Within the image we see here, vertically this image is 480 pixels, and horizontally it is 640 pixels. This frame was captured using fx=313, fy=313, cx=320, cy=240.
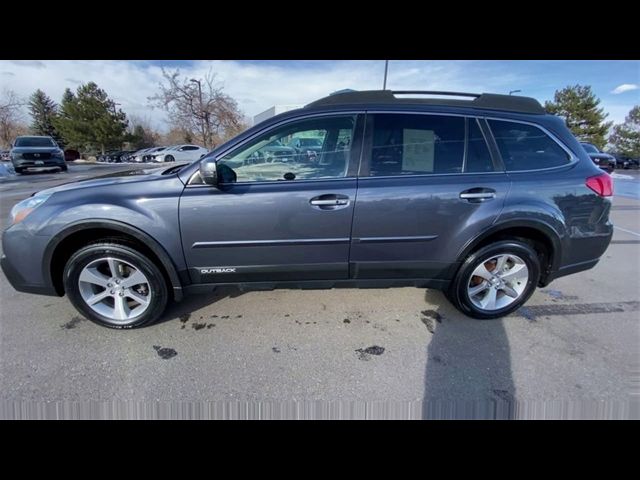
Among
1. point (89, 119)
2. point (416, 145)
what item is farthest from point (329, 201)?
point (89, 119)

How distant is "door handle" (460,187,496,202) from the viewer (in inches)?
101

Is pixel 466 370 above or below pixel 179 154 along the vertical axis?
below

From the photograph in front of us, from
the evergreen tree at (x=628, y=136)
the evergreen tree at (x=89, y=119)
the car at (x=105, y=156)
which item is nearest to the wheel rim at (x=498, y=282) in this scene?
the car at (x=105, y=156)

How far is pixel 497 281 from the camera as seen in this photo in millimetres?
2881

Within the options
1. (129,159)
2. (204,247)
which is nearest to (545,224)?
(204,247)

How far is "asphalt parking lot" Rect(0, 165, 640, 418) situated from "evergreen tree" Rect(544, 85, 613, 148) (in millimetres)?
38602

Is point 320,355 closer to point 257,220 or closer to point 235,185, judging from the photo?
point 257,220

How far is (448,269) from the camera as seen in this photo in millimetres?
2764

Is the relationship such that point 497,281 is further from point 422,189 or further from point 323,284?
point 323,284

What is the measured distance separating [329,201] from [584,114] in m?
42.0

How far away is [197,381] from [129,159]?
3219 centimetres

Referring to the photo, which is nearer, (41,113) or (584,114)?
(584,114)

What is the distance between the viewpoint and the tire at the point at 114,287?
2531 mm

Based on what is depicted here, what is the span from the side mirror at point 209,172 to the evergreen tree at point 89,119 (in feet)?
122
